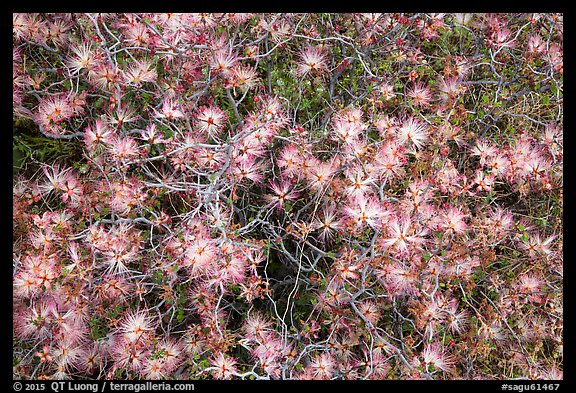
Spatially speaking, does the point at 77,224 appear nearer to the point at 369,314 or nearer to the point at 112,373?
the point at 112,373

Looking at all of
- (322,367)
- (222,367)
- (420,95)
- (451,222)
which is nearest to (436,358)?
(322,367)

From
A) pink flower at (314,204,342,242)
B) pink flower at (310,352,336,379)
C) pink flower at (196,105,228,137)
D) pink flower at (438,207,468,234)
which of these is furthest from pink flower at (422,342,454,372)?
pink flower at (196,105,228,137)

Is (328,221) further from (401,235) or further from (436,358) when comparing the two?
(436,358)

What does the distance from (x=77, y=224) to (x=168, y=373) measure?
33.5 inches

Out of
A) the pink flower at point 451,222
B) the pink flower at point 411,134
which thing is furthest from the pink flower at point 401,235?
the pink flower at point 411,134

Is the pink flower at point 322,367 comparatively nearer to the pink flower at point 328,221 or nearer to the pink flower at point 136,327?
the pink flower at point 328,221

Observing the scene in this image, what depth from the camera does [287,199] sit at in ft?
8.30

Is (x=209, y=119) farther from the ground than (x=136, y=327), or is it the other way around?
(x=209, y=119)

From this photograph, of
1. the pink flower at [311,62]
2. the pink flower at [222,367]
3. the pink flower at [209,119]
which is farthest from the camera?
the pink flower at [311,62]

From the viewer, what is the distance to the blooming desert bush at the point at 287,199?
2297mm

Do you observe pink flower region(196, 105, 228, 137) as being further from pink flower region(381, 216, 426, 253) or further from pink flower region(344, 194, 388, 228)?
pink flower region(381, 216, 426, 253)

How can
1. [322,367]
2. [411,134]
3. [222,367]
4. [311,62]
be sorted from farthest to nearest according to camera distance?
[311,62] → [411,134] → [322,367] → [222,367]

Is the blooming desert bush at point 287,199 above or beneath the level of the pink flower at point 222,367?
above

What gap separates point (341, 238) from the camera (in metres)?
2.38
